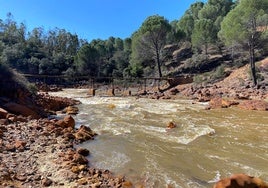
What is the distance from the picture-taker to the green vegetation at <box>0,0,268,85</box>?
1229 inches

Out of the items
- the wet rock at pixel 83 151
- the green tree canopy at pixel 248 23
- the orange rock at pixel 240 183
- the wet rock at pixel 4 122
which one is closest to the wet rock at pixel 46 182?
the wet rock at pixel 83 151

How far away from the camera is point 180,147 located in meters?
11.5

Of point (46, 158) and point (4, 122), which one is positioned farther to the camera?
point (4, 122)

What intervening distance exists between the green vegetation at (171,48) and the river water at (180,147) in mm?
10664

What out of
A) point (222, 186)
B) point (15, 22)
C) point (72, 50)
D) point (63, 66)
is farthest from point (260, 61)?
point (15, 22)

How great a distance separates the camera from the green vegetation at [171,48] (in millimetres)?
31217

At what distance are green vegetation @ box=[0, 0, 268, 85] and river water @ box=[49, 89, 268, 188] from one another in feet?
35.0

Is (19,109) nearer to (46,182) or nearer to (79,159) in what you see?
(79,159)

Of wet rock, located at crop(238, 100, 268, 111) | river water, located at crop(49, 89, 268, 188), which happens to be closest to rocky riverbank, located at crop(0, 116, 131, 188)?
river water, located at crop(49, 89, 268, 188)

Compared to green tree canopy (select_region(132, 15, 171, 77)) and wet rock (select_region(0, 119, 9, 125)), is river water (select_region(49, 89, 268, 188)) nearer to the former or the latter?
wet rock (select_region(0, 119, 9, 125))

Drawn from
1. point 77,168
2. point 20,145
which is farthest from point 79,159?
point 20,145

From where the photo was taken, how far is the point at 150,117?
1827cm

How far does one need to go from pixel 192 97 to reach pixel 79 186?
23.3 meters

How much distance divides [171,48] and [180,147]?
51817 millimetres
